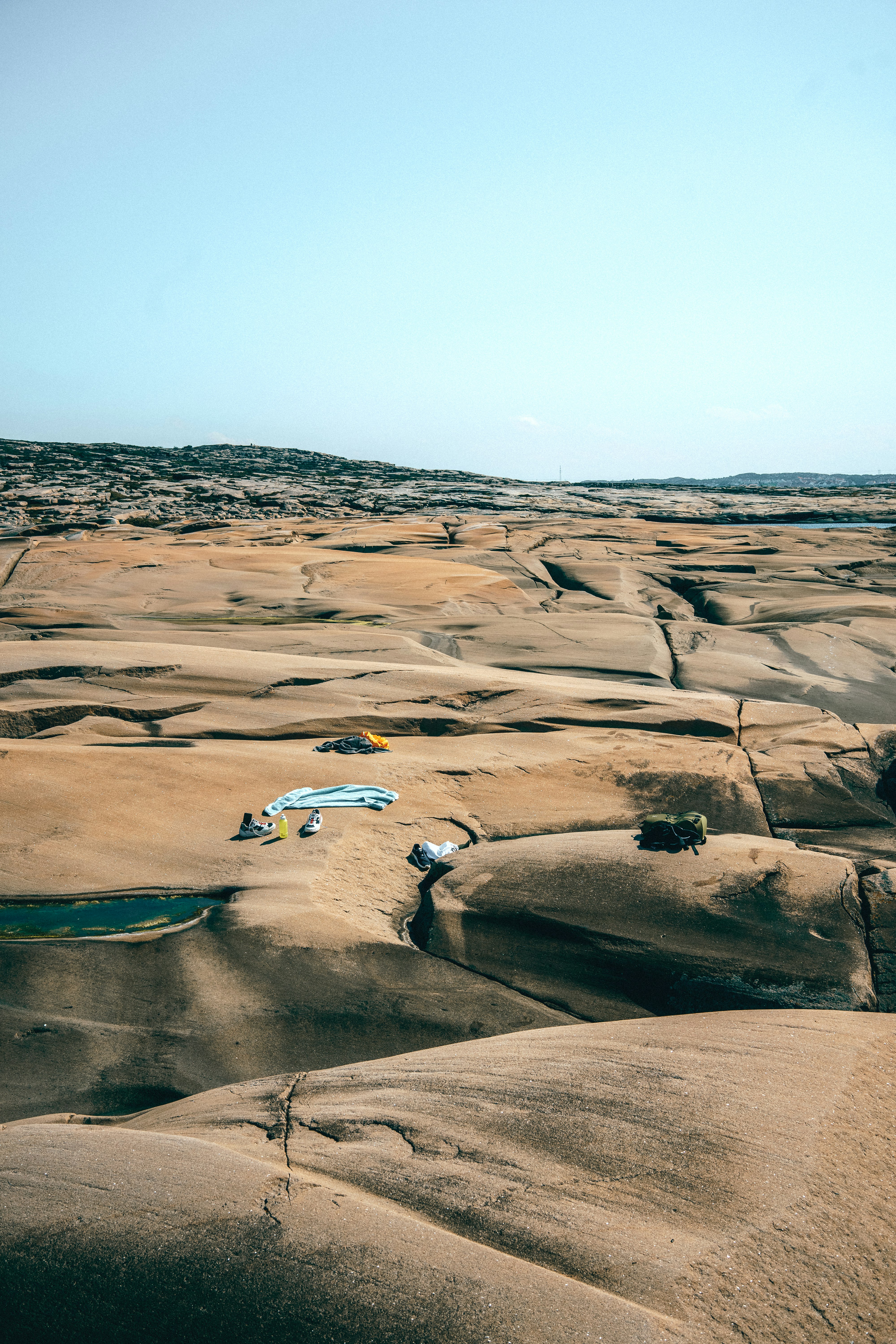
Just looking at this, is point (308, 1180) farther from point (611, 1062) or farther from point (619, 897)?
Result: point (619, 897)

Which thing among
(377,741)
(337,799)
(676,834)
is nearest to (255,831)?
(337,799)

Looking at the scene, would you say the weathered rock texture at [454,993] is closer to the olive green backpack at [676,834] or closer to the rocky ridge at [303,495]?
the olive green backpack at [676,834]

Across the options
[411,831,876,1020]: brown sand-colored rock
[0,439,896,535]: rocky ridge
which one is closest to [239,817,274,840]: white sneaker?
[411,831,876,1020]: brown sand-colored rock

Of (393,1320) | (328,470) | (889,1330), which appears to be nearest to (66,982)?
(393,1320)

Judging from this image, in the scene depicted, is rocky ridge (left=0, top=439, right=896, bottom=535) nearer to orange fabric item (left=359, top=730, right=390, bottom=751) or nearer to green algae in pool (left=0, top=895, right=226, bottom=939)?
orange fabric item (left=359, top=730, right=390, bottom=751)

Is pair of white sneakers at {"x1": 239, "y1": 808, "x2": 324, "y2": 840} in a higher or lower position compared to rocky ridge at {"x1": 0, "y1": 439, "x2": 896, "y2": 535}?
lower

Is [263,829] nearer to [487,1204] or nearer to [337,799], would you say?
[337,799]

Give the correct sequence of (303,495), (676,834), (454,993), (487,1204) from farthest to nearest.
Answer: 1. (303,495)
2. (676,834)
3. (454,993)
4. (487,1204)
